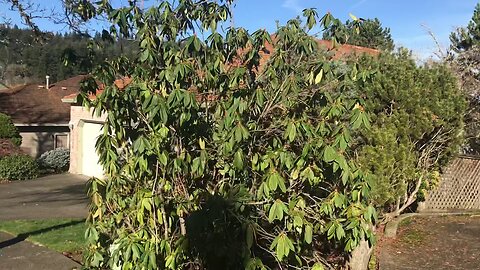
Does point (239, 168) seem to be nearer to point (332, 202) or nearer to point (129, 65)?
point (332, 202)

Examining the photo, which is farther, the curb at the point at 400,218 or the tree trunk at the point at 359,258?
the curb at the point at 400,218

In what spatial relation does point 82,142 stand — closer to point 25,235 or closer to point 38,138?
point 38,138

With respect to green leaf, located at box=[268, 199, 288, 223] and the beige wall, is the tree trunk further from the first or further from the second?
the beige wall

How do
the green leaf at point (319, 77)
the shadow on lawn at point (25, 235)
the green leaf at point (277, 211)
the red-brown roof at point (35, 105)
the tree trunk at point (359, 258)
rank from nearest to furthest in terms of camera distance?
the green leaf at point (277, 211), the green leaf at point (319, 77), the tree trunk at point (359, 258), the shadow on lawn at point (25, 235), the red-brown roof at point (35, 105)

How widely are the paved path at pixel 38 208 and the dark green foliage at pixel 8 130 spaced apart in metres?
2.85

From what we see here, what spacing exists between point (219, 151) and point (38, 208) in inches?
392

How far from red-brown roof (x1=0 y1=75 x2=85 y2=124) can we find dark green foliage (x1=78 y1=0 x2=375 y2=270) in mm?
19907

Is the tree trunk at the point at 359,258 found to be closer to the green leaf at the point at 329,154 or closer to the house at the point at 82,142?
the green leaf at the point at 329,154

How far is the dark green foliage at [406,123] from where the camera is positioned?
24.0 ft

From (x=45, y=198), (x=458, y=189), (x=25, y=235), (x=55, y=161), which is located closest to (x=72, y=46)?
(x=25, y=235)

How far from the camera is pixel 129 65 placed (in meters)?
4.68

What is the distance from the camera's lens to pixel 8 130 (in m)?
21.6

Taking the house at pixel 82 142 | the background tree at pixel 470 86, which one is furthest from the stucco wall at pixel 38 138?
the background tree at pixel 470 86

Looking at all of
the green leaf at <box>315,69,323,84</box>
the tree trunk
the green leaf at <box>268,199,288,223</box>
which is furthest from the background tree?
the green leaf at <box>268,199,288,223</box>
